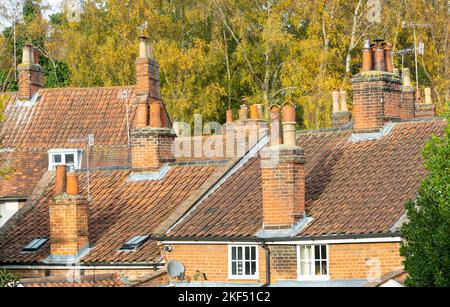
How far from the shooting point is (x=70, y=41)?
6269 cm

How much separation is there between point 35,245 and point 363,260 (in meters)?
11.7

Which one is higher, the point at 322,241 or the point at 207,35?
the point at 207,35

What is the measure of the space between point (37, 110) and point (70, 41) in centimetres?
1165

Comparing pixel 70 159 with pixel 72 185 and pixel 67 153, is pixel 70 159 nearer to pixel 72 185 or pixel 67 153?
pixel 67 153

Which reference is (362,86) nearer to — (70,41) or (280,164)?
(280,164)

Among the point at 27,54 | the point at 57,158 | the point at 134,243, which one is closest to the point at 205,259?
the point at 134,243

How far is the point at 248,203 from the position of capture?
3397 centimetres

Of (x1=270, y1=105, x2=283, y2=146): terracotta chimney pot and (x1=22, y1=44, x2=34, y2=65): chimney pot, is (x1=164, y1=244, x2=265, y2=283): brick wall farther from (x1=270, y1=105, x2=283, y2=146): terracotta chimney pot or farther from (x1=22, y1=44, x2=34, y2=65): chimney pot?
(x1=22, y1=44, x2=34, y2=65): chimney pot

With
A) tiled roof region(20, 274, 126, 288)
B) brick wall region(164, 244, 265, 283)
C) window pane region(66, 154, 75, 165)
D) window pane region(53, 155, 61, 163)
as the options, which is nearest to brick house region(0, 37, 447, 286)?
brick wall region(164, 244, 265, 283)

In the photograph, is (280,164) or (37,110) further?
(37,110)

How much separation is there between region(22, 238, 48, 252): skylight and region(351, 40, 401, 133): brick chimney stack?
994cm

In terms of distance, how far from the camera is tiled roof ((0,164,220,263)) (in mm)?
35844
